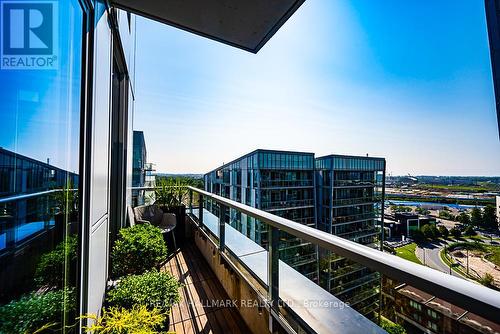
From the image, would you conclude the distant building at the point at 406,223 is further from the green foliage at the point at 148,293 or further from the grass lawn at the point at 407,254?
the green foliage at the point at 148,293

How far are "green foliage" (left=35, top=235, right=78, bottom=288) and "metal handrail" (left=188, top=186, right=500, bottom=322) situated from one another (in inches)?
49.9

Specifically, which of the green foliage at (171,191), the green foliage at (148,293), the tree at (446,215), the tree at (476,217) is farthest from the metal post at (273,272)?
the tree at (446,215)

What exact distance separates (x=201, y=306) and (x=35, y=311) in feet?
5.98

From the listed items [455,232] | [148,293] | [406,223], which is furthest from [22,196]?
[406,223]

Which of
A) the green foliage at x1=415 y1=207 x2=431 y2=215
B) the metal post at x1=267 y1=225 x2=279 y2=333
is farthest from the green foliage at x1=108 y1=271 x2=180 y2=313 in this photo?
the green foliage at x1=415 y1=207 x2=431 y2=215

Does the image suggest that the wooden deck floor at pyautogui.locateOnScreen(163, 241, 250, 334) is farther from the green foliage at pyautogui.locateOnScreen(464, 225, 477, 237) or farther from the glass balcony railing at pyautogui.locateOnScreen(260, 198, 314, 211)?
the glass balcony railing at pyautogui.locateOnScreen(260, 198, 314, 211)

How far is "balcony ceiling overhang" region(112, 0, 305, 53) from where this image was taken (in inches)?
62.1

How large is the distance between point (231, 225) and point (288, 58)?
4.90m

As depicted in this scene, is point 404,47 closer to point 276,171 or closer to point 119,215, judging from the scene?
point 276,171

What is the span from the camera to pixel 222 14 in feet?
5.56

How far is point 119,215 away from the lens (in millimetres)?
2979

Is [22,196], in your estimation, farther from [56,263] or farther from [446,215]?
[446,215]

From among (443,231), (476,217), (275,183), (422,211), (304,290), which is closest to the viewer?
(304,290)

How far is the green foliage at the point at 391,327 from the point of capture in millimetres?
878
